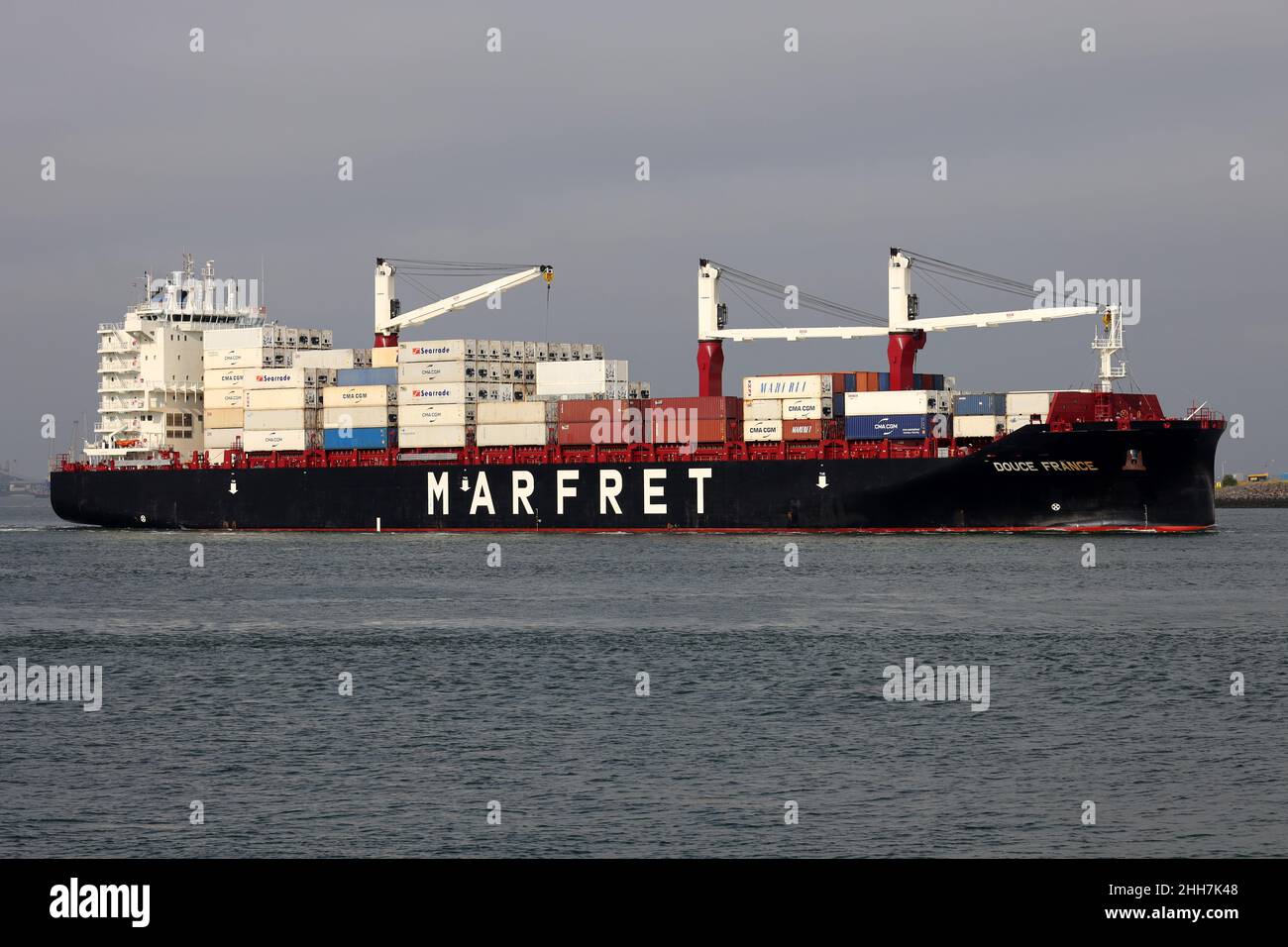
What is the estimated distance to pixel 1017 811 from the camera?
19781mm

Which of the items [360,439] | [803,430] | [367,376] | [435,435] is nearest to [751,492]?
[803,430]

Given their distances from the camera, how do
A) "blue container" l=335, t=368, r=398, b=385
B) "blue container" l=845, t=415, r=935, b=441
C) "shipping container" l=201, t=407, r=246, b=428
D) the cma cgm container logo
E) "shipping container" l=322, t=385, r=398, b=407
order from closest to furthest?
1. "blue container" l=845, t=415, r=935, b=441
2. the cma cgm container logo
3. "shipping container" l=322, t=385, r=398, b=407
4. "blue container" l=335, t=368, r=398, b=385
5. "shipping container" l=201, t=407, r=246, b=428

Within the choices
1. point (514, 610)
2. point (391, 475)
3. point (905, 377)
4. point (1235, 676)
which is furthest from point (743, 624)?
point (391, 475)

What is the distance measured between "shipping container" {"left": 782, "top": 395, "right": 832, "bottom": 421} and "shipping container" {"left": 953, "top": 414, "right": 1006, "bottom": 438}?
6.30m

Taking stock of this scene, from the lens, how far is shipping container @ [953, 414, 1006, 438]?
6650 centimetres

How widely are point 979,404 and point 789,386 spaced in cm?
937

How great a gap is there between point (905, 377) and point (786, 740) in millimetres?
49227

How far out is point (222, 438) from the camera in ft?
280

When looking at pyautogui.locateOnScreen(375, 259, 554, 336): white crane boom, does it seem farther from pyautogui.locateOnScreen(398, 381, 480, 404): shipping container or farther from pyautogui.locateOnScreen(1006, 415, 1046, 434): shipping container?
pyautogui.locateOnScreen(1006, 415, 1046, 434): shipping container

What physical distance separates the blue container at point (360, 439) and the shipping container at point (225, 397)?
6658 millimetres

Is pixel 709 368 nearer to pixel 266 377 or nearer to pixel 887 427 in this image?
pixel 887 427

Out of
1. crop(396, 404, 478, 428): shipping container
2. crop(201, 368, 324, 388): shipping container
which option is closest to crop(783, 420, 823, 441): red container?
crop(396, 404, 478, 428): shipping container

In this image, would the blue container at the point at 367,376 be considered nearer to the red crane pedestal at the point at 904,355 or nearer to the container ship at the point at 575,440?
the container ship at the point at 575,440

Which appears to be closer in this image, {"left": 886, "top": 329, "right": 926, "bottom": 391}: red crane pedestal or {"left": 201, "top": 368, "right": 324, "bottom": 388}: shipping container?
{"left": 886, "top": 329, "right": 926, "bottom": 391}: red crane pedestal
